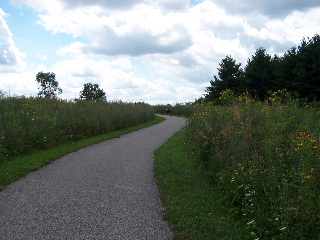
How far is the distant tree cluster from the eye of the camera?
36281 millimetres

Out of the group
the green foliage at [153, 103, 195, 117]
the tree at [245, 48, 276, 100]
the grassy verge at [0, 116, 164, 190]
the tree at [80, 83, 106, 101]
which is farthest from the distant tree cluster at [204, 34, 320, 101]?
the tree at [80, 83, 106, 101]

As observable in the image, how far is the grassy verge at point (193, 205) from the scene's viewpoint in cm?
550

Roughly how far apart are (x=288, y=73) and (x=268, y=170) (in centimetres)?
3766

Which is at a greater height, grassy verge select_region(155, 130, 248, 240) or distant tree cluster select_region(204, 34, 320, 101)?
distant tree cluster select_region(204, 34, 320, 101)

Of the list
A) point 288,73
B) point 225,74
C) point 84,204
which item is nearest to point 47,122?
point 84,204

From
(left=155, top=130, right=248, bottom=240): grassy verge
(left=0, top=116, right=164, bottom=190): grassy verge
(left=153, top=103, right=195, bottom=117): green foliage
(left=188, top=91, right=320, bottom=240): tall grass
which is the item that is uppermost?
(left=153, top=103, right=195, bottom=117): green foliage

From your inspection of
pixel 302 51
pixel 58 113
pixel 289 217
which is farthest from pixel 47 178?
pixel 302 51

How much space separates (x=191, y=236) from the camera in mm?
5301

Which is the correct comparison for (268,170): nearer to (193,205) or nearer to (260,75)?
(193,205)

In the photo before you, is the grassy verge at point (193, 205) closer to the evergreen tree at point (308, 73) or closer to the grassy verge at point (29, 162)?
the grassy verge at point (29, 162)

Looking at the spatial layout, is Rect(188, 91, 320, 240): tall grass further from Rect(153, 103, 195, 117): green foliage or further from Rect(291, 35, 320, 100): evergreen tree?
Rect(153, 103, 195, 117): green foliage

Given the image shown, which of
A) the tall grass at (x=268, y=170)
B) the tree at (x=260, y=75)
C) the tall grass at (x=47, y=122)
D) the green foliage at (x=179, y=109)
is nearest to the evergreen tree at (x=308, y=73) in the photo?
the tree at (x=260, y=75)

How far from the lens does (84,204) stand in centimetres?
684

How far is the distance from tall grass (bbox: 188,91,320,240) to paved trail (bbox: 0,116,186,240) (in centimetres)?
157
